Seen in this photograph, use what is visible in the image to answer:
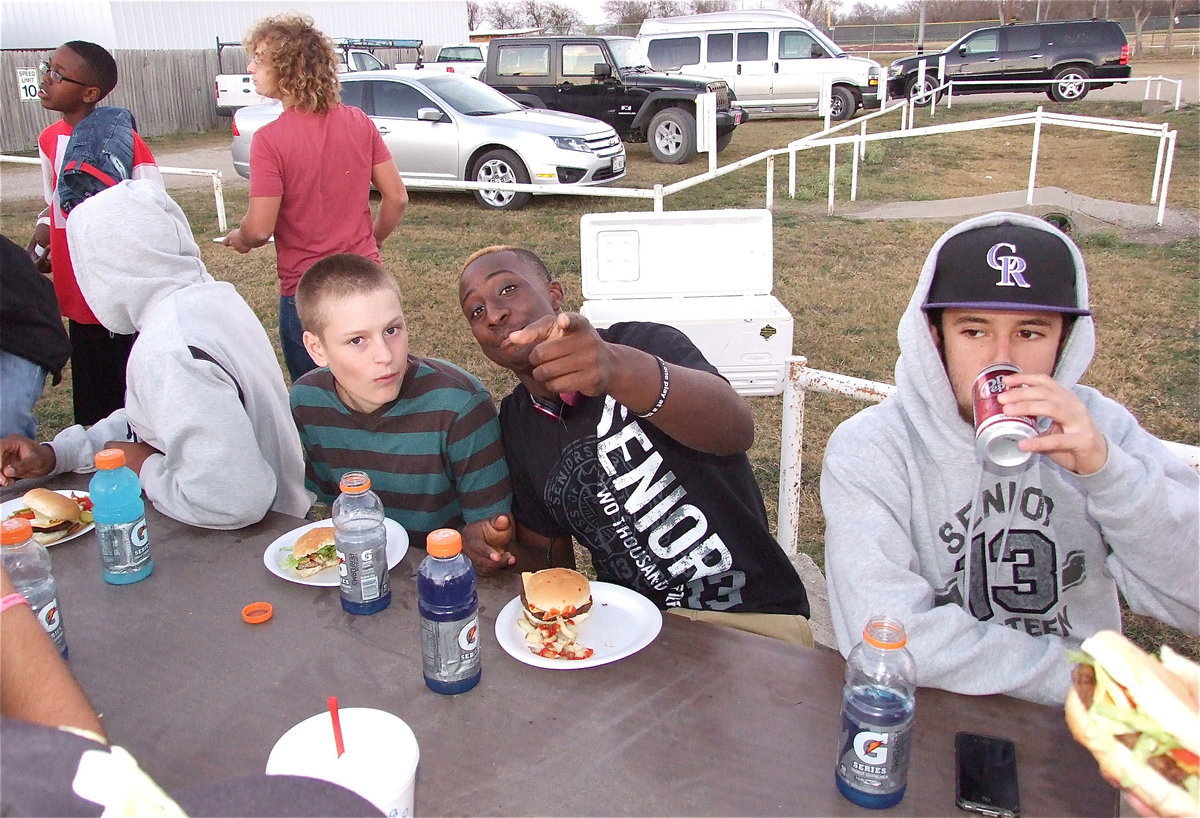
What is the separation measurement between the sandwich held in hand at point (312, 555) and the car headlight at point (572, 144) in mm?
9452

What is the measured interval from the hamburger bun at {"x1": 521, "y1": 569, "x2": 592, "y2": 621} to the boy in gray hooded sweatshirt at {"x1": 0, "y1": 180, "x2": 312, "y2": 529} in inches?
38.6

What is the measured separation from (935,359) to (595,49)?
47.9 feet

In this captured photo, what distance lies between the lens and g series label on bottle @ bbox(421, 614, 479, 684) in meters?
1.60

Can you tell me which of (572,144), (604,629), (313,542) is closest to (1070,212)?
(572,144)

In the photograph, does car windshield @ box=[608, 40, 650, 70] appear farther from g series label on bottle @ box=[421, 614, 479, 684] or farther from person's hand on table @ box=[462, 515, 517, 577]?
g series label on bottle @ box=[421, 614, 479, 684]

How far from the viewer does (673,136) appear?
1460 cm

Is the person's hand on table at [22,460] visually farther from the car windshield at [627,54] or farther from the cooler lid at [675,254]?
the car windshield at [627,54]

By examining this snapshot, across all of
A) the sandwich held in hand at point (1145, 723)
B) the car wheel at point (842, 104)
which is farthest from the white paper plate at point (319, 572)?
the car wheel at point (842, 104)

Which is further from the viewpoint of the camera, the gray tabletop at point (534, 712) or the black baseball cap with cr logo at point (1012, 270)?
the black baseball cap with cr logo at point (1012, 270)

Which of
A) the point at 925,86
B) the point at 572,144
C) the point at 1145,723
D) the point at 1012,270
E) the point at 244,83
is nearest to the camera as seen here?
the point at 1145,723

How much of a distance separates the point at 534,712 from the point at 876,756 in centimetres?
61

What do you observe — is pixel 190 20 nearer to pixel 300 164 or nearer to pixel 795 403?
pixel 300 164

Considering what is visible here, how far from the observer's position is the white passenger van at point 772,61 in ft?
60.3

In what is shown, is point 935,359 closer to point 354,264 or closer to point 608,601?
point 608,601
